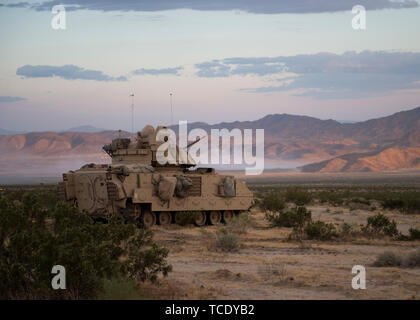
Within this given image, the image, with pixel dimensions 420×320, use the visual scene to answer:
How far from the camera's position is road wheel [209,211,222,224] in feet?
76.8

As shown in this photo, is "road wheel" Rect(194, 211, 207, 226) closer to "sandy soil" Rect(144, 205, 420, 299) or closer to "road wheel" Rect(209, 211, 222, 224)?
"road wheel" Rect(209, 211, 222, 224)

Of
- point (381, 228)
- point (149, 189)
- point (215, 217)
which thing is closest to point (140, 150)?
point (149, 189)

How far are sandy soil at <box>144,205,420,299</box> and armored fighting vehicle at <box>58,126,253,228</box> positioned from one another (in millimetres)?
1938

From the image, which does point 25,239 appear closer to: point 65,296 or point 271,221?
point 65,296

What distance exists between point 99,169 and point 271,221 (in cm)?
743

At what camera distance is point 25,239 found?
30.9ft

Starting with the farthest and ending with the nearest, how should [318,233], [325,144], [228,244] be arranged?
[325,144], [318,233], [228,244]

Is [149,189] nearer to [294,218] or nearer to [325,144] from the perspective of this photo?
[294,218]

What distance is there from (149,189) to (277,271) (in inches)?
364

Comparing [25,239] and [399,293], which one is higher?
[25,239]

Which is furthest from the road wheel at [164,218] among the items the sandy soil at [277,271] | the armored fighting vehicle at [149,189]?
the sandy soil at [277,271]

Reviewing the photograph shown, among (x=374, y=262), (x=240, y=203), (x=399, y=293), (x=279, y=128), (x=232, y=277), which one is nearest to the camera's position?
(x=399, y=293)

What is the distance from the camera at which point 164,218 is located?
2200 cm
